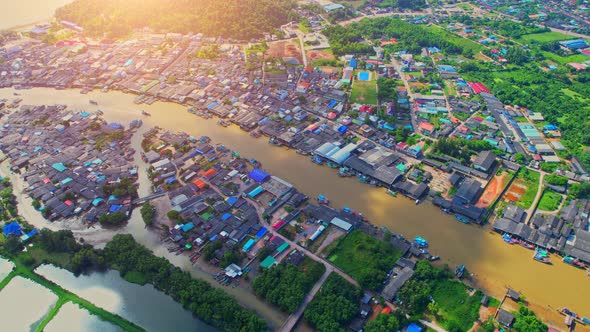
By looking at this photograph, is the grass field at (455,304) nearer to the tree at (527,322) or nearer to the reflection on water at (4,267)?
the tree at (527,322)

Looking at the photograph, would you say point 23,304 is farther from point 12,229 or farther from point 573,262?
point 573,262

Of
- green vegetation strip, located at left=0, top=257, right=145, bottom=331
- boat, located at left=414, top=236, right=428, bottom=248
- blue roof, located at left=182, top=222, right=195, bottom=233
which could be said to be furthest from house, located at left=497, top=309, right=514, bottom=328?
green vegetation strip, located at left=0, top=257, right=145, bottom=331

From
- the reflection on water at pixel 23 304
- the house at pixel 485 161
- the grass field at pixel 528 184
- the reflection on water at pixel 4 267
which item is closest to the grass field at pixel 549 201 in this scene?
the grass field at pixel 528 184

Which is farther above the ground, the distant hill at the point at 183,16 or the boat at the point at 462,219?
the distant hill at the point at 183,16

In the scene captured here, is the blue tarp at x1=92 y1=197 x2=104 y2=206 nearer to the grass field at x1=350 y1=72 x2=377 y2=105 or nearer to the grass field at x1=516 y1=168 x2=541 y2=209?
the grass field at x1=350 y1=72 x2=377 y2=105

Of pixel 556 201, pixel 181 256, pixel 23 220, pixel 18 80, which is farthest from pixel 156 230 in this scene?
pixel 18 80

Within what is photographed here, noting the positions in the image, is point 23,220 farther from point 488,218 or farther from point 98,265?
point 488,218
